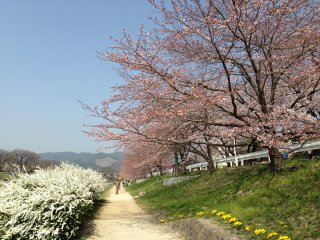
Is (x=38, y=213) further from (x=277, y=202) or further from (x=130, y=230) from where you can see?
(x=277, y=202)

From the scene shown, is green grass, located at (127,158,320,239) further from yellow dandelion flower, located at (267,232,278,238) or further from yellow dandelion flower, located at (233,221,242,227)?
yellow dandelion flower, located at (267,232,278,238)

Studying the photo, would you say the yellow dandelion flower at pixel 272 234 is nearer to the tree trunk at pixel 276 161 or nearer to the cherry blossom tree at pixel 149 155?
the tree trunk at pixel 276 161

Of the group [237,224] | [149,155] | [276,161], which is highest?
[149,155]

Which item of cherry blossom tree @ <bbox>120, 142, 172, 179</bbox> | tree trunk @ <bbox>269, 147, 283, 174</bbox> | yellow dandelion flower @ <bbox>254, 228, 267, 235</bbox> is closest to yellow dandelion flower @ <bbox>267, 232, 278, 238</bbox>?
yellow dandelion flower @ <bbox>254, 228, 267, 235</bbox>

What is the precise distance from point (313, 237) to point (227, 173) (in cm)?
1186

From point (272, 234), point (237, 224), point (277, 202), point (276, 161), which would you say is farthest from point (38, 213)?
point (276, 161)

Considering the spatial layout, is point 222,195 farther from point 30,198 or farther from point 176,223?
point 30,198

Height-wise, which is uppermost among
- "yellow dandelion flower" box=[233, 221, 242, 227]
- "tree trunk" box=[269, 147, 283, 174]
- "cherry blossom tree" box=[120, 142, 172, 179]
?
"cherry blossom tree" box=[120, 142, 172, 179]

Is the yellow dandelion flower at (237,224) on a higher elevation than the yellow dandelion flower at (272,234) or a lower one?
higher

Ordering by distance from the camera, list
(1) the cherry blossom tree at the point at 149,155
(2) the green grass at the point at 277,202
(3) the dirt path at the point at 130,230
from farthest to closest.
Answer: (1) the cherry blossom tree at the point at 149,155 < (3) the dirt path at the point at 130,230 < (2) the green grass at the point at 277,202

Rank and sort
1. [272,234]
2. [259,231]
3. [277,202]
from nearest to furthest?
[272,234], [259,231], [277,202]

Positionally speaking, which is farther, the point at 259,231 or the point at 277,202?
the point at 277,202

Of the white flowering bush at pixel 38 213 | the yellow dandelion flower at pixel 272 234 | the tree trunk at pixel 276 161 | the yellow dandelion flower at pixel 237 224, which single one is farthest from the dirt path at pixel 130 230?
the tree trunk at pixel 276 161

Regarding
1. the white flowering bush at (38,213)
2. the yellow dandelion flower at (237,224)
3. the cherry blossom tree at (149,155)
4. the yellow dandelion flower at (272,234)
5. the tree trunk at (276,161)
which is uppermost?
the cherry blossom tree at (149,155)
